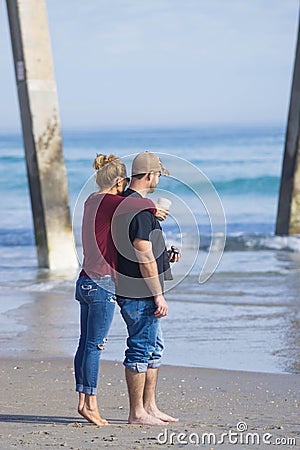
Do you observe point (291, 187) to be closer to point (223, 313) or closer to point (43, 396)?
point (223, 313)

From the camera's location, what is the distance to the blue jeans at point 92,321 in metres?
4.43

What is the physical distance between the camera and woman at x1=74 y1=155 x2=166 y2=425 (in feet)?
14.5

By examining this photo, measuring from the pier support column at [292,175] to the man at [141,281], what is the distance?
8.20 m

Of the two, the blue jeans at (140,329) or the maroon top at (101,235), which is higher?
the maroon top at (101,235)

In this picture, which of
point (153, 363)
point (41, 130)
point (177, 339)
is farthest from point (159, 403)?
point (41, 130)

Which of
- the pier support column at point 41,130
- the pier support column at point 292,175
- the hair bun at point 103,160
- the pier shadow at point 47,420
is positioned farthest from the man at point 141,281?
the pier support column at point 292,175

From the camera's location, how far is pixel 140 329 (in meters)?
4.43

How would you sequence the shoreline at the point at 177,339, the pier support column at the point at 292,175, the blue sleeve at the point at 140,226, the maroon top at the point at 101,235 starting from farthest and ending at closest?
the pier support column at the point at 292,175 < the shoreline at the point at 177,339 < the maroon top at the point at 101,235 < the blue sleeve at the point at 140,226

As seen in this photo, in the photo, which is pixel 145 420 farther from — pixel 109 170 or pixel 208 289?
pixel 208 289

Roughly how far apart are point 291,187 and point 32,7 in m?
4.92

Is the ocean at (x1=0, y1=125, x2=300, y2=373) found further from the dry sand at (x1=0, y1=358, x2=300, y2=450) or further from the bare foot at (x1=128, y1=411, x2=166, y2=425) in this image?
the bare foot at (x1=128, y1=411, x2=166, y2=425)

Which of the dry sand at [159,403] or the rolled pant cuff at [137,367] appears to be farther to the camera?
the rolled pant cuff at [137,367]

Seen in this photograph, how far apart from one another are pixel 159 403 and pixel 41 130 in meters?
5.68

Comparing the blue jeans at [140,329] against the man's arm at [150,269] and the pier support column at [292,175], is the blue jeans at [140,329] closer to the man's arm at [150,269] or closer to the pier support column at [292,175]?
the man's arm at [150,269]
